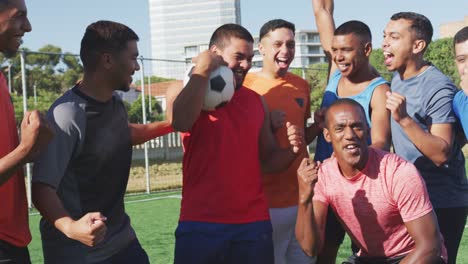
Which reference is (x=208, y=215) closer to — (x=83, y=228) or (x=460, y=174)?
(x=83, y=228)

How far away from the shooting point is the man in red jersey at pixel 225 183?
14.4 feet

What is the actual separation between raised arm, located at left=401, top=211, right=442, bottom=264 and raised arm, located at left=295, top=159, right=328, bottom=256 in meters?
0.56

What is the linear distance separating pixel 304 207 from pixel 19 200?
1709mm

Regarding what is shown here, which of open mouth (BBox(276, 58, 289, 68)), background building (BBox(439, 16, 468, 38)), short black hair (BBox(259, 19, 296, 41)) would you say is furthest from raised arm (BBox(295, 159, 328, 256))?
background building (BBox(439, 16, 468, 38))

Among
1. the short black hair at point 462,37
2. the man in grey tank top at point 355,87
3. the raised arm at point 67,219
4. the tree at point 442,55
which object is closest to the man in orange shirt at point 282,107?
the man in grey tank top at point 355,87

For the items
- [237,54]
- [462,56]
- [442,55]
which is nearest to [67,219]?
[237,54]

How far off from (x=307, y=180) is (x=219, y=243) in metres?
0.70

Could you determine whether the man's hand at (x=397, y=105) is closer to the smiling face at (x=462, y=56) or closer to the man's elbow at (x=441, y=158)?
the man's elbow at (x=441, y=158)

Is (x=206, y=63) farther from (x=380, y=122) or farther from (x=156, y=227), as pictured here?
(x=156, y=227)

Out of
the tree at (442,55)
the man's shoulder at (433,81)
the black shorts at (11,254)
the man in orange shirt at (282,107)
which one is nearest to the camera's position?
the black shorts at (11,254)

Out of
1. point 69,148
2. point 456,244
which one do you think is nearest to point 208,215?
point 69,148

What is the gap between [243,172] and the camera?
4.50 metres

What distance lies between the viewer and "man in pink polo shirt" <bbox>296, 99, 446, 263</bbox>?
13.9ft

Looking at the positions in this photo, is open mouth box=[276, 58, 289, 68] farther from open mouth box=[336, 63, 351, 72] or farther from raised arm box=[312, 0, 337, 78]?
raised arm box=[312, 0, 337, 78]
